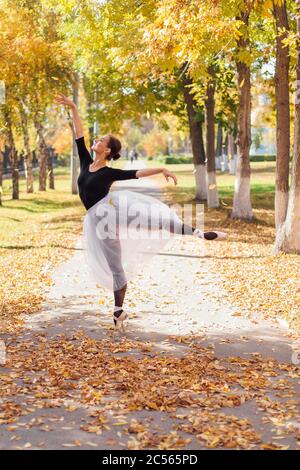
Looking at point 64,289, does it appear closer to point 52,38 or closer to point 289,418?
point 289,418

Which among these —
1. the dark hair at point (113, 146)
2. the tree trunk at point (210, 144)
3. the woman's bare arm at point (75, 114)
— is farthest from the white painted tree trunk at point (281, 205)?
the tree trunk at point (210, 144)

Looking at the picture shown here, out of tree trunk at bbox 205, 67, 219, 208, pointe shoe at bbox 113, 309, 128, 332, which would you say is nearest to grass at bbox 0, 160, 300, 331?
tree trunk at bbox 205, 67, 219, 208

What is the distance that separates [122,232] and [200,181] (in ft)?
70.9

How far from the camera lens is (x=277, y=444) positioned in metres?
5.29

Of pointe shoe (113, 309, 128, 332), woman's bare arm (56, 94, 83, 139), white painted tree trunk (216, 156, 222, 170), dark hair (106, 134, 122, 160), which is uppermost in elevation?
woman's bare arm (56, 94, 83, 139)

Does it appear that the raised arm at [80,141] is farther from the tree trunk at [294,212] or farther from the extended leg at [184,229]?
the tree trunk at [294,212]

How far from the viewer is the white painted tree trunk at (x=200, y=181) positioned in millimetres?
29562

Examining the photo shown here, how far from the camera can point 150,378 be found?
7.04 m

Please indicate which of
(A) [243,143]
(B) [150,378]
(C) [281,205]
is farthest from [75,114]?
(A) [243,143]

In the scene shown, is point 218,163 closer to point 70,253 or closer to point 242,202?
point 242,202

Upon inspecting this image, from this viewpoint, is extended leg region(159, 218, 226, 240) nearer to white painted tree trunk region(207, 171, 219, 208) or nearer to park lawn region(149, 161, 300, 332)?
park lawn region(149, 161, 300, 332)

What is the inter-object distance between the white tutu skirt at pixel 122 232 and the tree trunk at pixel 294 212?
Result: 18.8ft

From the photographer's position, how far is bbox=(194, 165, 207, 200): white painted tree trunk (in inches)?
1164

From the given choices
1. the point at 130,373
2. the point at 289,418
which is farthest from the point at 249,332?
the point at 289,418
